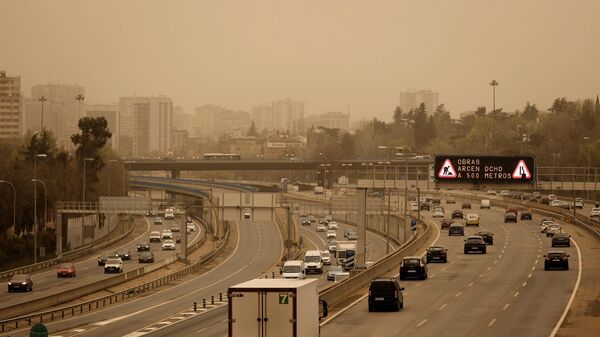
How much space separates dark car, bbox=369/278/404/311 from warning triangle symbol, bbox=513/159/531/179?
16.5 m

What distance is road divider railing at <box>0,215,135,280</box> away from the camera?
102 meters

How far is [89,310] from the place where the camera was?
228 ft

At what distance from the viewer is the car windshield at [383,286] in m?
54.6

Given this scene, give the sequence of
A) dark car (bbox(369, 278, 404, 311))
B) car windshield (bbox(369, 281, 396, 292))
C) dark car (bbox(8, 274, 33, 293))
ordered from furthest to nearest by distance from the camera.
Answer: dark car (bbox(8, 274, 33, 293))
car windshield (bbox(369, 281, 396, 292))
dark car (bbox(369, 278, 404, 311))

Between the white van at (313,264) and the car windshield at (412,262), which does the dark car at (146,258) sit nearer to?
the white van at (313,264)

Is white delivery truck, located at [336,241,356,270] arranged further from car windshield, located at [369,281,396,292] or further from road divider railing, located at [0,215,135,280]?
car windshield, located at [369,281,396,292]

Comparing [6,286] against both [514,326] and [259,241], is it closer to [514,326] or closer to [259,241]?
[514,326]

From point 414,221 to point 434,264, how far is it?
40.1 meters

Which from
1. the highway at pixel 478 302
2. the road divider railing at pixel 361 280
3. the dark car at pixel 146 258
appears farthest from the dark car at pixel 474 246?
the dark car at pixel 146 258

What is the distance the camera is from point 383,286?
2158 inches

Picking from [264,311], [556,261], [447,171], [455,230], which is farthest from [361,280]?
[455,230]

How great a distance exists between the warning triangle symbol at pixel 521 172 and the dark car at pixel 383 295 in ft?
54.0

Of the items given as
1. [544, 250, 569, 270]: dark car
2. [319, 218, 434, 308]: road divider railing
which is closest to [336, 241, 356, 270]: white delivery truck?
[319, 218, 434, 308]: road divider railing

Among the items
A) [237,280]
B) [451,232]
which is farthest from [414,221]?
[237,280]
